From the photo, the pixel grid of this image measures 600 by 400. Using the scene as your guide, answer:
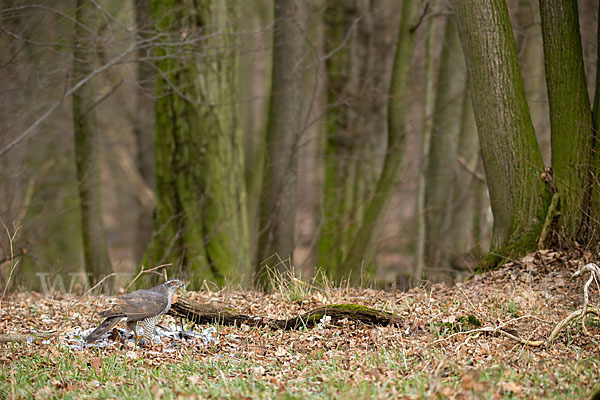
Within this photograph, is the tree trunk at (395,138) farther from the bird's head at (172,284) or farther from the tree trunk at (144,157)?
the tree trunk at (144,157)

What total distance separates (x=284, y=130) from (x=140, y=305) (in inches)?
238

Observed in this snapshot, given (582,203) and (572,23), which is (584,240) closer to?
(582,203)

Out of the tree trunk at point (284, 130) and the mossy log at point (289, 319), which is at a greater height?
the tree trunk at point (284, 130)

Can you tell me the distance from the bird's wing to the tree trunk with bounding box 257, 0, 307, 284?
5026 millimetres

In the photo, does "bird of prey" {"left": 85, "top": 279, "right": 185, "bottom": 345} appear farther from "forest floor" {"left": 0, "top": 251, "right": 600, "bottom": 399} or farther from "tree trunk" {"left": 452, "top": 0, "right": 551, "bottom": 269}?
"tree trunk" {"left": 452, "top": 0, "right": 551, "bottom": 269}

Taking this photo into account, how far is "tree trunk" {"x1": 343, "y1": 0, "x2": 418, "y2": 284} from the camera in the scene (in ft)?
37.3

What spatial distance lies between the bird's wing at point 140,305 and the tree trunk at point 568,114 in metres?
4.61

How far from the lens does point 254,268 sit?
9891mm

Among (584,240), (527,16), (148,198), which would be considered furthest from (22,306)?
(148,198)

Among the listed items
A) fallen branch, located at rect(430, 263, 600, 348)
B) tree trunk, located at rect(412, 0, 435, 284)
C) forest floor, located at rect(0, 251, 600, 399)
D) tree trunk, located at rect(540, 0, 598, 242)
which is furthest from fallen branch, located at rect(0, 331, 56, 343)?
tree trunk, located at rect(412, 0, 435, 284)

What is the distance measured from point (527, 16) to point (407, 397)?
9908mm

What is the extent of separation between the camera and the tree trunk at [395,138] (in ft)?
37.3

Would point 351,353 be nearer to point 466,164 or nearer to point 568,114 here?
point 568,114

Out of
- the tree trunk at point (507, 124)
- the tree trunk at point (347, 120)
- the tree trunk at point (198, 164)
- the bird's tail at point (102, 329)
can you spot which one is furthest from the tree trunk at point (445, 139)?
the bird's tail at point (102, 329)
